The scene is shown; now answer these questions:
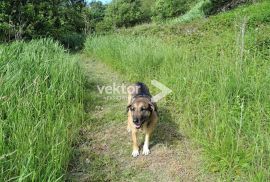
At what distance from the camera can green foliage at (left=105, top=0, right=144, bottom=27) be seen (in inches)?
1300

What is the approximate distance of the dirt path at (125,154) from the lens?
3066 mm

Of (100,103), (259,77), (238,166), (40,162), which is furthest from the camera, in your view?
(100,103)

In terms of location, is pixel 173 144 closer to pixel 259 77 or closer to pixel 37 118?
Answer: pixel 259 77

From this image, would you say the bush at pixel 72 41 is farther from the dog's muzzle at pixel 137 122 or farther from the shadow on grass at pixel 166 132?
the dog's muzzle at pixel 137 122

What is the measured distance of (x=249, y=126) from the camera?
279 cm

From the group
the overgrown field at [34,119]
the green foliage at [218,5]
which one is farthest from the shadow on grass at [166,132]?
the green foliage at [218,5]

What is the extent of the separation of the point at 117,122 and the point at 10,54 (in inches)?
86.8

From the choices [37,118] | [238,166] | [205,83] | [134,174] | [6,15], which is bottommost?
[134,174]

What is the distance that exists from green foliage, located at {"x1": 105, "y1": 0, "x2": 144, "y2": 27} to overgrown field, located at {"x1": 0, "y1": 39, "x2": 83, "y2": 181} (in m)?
28.7

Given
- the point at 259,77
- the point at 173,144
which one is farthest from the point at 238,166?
the point at 259,77

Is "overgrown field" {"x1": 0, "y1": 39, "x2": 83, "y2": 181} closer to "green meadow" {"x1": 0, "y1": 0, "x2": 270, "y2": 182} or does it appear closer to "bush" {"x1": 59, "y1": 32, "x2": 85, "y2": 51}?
"green meadow" {"x1": 0, "y1": 0, "x2": 270, "y2": 182}

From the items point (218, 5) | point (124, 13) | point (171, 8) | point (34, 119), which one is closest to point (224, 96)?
point (34, 119)

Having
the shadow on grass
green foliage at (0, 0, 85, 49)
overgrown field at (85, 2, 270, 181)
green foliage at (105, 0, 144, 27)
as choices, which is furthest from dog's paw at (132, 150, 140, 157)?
green foliage at (105, 0, 144, 27)

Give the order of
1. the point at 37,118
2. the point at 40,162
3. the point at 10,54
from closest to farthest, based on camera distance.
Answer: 1. the point at 40,162
2. the point at 37,118
3. the point at 10,54
